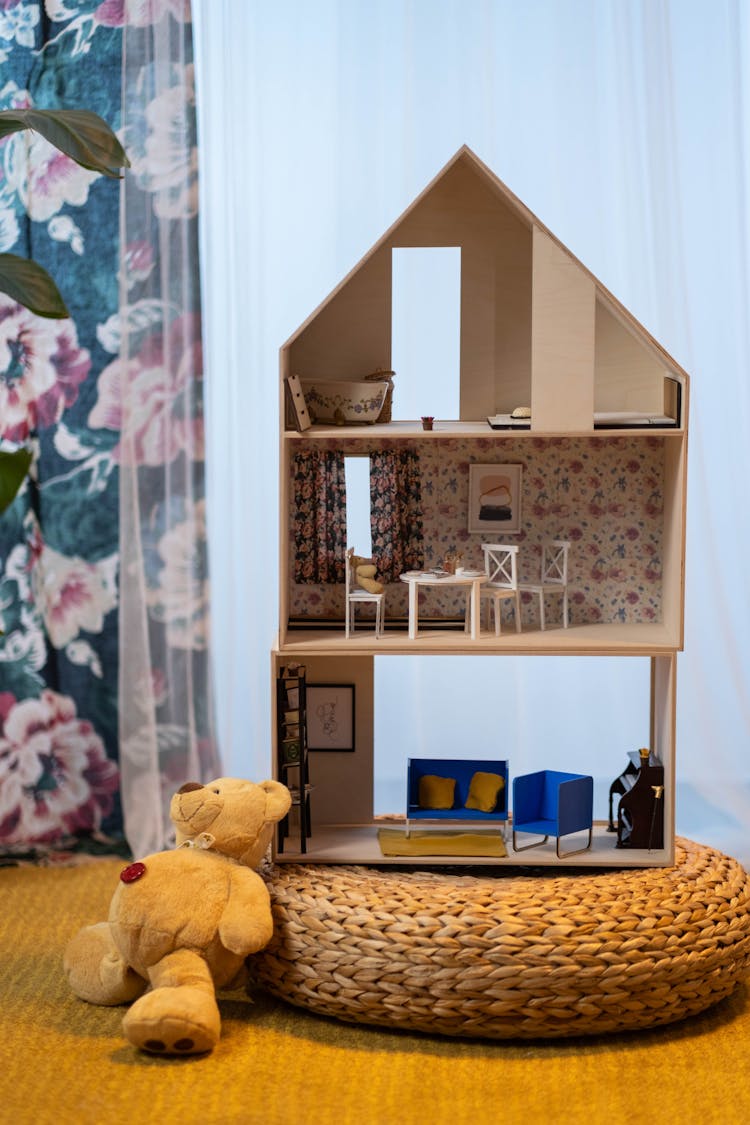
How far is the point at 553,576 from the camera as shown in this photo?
8.28 ft

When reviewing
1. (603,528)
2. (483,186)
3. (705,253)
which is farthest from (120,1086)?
(705,253)

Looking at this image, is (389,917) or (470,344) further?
(470,344)

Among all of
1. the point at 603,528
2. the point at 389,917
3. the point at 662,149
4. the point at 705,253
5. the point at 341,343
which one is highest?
the point at 662,149

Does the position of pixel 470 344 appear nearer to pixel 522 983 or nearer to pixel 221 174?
pixel 221 174

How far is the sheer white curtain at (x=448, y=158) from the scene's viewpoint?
2.98 metres

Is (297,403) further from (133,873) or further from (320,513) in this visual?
(133,873)

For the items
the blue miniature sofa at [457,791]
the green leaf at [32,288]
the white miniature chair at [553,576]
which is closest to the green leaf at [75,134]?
the green leaf at [32,288]

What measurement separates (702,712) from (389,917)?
1.32 meters

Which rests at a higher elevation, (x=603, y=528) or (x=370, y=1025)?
(x=603, y=528)

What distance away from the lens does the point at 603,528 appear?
2.51 metres

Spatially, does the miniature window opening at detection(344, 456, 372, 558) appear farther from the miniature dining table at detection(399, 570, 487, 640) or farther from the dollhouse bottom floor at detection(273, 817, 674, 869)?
the dollhouse bottom floor at detection(273, 817, 674, 869)

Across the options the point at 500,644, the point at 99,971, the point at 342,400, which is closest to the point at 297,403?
the point at 342,400

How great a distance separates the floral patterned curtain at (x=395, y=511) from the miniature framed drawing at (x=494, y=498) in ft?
0.35

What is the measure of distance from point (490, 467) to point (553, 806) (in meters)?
0.65
